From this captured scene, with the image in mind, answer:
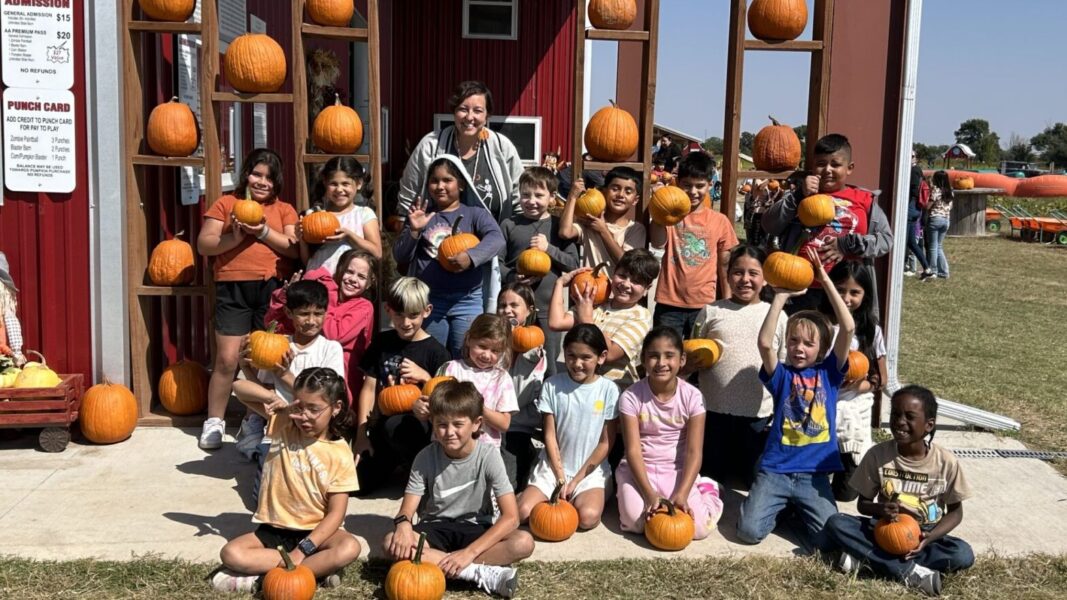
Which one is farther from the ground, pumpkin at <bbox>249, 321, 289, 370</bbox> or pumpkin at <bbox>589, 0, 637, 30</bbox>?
pumpkin at <bbox>589, 0, 637, 30</bbox>

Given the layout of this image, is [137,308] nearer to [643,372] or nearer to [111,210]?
[111,210]

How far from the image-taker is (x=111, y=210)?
21.2ft

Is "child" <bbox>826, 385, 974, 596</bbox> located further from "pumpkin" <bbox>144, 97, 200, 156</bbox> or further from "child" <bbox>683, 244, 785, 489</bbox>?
"pumpkin" <bbox>144, 97, 200, 156</bbox>

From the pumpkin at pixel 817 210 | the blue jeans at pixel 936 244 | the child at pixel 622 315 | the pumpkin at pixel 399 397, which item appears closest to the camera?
the pumpkin at pixel 399 397

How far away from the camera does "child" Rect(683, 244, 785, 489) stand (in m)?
5.57

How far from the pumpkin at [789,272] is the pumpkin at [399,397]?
2052mm

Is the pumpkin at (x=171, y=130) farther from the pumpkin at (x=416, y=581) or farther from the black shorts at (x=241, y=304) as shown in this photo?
the pumpkin at (x=416, y=581)

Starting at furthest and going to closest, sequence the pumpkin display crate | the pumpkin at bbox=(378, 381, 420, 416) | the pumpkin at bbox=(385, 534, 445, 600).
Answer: the pumpkin display crate, the pumpkin at bbox=(378, 381, 420, 416), the pumpkin at bbox=(385, 534, 445, 600)

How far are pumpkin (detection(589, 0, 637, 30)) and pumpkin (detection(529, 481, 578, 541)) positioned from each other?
328cm

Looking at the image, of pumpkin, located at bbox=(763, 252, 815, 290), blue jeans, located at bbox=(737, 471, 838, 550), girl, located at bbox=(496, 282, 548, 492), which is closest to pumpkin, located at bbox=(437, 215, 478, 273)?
girl, located at bbox=(496, 282, 548, 492)

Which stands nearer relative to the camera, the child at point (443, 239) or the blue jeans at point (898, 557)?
the blue jeans at point (898, 557)

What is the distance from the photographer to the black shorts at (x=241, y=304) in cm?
631

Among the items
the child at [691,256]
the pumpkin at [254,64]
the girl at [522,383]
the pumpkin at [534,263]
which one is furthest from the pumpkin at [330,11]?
the child at [691,256]

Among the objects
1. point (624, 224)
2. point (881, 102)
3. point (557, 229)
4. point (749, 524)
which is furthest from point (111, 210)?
point (881, 102)
